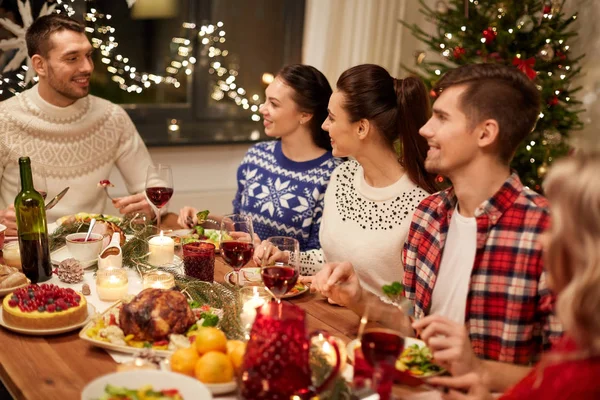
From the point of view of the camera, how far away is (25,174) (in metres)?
1.91

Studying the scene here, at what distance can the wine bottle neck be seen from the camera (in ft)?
6.20

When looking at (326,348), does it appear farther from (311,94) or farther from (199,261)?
(311,94)

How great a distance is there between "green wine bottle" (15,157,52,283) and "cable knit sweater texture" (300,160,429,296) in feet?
3.03

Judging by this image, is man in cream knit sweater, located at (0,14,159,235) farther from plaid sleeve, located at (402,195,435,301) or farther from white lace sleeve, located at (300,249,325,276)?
plaid sleeve, located at (402,195,435,301)

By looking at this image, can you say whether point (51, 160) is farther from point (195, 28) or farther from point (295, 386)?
point (295, 386)

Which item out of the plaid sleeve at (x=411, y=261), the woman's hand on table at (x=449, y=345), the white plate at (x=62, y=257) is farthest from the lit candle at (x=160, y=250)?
the woman's hand on table at (x=449, y=345)

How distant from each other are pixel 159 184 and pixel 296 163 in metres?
0.77

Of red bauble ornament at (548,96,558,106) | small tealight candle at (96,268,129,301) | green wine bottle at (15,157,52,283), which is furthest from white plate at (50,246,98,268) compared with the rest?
Result: red bauble ornament at (548,96,558,106)

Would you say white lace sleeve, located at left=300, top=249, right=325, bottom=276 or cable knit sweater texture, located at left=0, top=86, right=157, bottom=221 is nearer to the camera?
white lace sleeve, located at left=300, top=249, right=325, bottom=276

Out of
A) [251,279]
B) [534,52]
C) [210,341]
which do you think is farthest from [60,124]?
[534,52]

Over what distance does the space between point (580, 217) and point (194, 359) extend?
2.54 ft

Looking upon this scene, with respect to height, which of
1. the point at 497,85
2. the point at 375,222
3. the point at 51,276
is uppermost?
the point at 497,85

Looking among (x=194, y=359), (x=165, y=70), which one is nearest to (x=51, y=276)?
(x=194, y=359)

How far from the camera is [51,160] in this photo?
10.0ft
